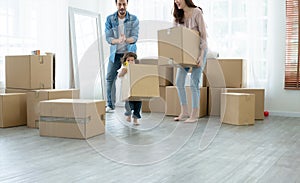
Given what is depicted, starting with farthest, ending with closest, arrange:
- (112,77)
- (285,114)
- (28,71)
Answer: (285,114)
(112,77)
(28,71)

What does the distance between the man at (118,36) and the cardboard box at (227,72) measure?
106cm

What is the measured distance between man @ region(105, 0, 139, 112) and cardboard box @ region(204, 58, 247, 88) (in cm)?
106

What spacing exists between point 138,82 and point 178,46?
49 centimetres

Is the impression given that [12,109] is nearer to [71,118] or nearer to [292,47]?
[71,118]

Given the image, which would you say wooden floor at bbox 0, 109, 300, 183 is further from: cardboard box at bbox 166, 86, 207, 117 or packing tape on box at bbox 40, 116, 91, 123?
cardboard box at bbox 166, 86, 207, 117

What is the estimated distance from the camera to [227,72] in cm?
420

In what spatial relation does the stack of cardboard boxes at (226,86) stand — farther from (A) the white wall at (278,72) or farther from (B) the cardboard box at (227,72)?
(A) the white wall at (278,72)

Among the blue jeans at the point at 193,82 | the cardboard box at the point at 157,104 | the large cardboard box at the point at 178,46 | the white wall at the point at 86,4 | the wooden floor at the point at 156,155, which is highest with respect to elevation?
the white wall at the point at 86,4

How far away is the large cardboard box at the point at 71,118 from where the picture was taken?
2570mm

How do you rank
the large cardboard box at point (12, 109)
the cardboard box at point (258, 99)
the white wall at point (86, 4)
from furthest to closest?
1. the white wall at point (86, 4)
2. the cardboard box at point (258, 99)
3. the large cardboard box at point (12, 109)

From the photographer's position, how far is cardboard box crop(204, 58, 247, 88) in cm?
414

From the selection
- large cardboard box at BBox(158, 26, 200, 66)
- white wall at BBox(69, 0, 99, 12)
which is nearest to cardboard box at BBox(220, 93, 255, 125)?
large cardboard box at BBox(158, 26, 200, 66)

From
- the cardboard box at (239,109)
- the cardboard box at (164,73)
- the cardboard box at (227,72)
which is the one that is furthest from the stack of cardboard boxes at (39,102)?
the cardboard box at (227,72)

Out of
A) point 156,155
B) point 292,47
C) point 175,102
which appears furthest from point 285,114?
point 156,155
